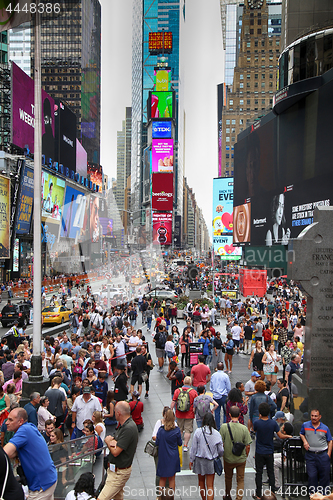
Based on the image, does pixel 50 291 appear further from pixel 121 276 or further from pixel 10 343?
pixel 10 343

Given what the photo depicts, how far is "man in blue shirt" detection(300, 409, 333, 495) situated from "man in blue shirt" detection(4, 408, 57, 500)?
3468mm

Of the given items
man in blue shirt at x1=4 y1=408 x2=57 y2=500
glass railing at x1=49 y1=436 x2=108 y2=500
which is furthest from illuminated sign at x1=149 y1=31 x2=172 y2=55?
man in blue shirt at x1=4 y1=408 x2=57 y2=500

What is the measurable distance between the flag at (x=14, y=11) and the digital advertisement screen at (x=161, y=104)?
118840mm

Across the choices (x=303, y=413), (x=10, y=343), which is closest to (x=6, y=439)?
(x=303, y=413)

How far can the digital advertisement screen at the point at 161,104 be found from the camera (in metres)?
123

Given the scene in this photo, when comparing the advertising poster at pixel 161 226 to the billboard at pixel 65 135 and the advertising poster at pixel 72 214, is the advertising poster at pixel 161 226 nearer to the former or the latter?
the billboard at pixel 65 135

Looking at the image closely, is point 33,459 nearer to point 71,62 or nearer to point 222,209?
point 222,209

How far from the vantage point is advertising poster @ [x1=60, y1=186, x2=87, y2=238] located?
5822 centimetres

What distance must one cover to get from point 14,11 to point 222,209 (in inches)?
2768

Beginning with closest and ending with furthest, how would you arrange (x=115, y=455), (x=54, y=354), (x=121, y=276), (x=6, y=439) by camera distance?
1. (x=115, y=455)
2. (x=6, y=439)
3. (x=54, y=354)
4. (x=121, y=276)

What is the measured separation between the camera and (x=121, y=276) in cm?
3644

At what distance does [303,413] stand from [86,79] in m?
145
